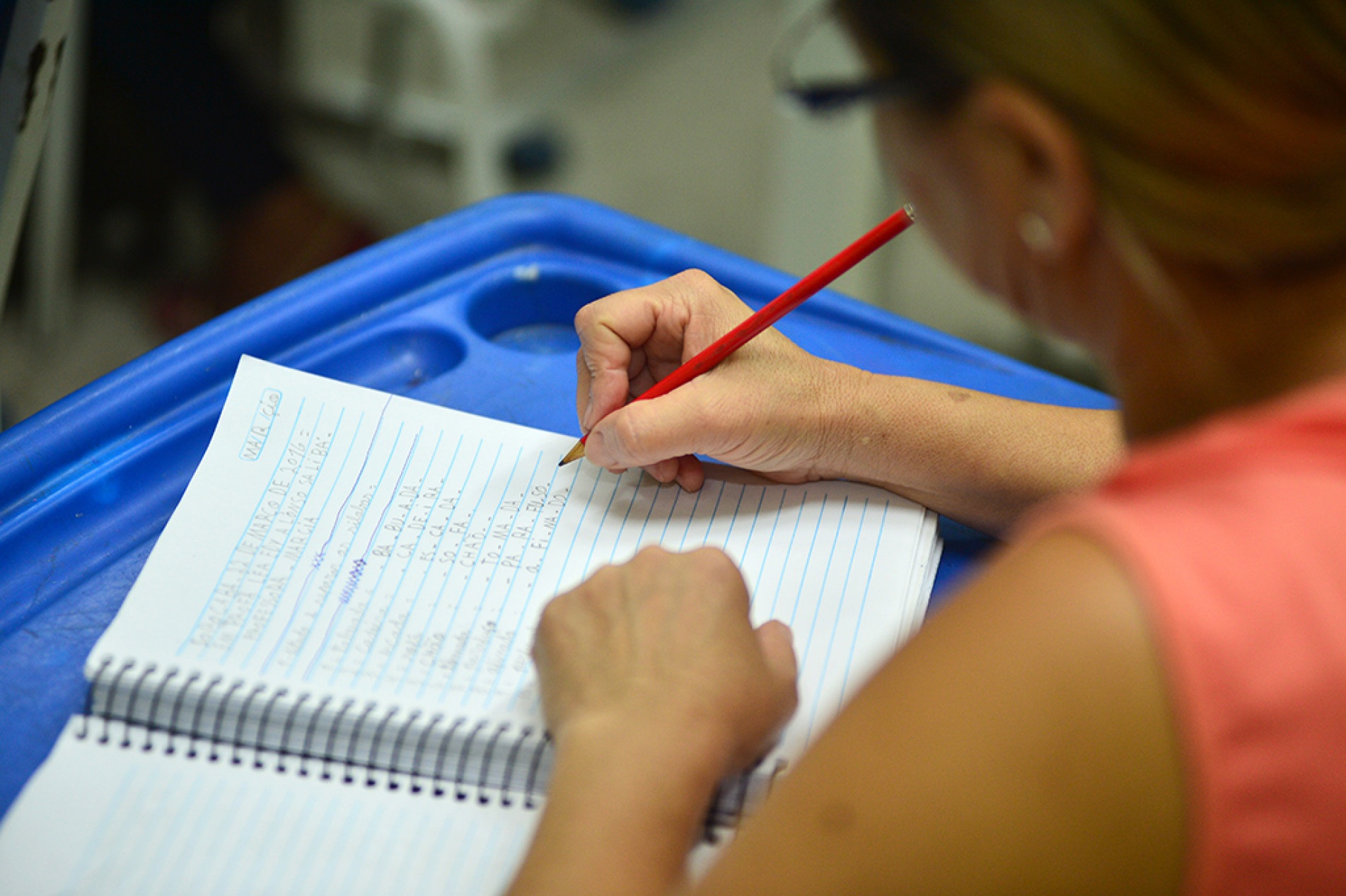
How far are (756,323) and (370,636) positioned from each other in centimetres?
29

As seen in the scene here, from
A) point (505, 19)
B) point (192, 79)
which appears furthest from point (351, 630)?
point (192, 79)

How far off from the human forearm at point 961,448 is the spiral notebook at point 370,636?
2 cm

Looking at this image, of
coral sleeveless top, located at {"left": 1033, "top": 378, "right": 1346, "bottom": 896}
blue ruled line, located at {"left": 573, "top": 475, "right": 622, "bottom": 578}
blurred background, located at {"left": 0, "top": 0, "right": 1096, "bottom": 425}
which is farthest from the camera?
blurred background, located at {"left": 0, "top": 0, "right": 1096, "bottom": 425}

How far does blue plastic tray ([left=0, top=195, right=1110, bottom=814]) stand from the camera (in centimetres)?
67

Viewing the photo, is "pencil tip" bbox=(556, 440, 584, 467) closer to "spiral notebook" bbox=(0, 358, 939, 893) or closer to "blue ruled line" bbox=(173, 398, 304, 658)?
"spiral notebook" bbox=(0, 358, 939, 893)

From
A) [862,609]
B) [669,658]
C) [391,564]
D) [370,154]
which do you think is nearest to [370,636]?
[391,564]

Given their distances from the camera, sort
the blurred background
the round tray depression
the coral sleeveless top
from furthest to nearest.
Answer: the blurred background → the round tray depression → the coral sleeveless top

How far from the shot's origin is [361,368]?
0.85 meters

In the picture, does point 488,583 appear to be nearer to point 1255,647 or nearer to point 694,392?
point 694,392

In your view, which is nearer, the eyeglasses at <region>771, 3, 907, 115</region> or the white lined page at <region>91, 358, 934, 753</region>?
the eyeglasses at <region>771, 3, 907, 115</region>

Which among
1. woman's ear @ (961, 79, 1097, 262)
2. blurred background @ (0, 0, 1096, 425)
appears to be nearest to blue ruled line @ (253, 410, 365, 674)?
woman's ear @ (961, 79, 1097, 262)

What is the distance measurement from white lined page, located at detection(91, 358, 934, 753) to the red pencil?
57 millimetres

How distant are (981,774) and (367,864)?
0.95ft

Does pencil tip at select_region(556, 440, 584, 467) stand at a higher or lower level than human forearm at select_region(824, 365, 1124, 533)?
lower
